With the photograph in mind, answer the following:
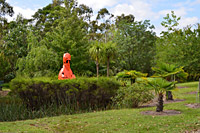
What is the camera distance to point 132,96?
10766 millimetres

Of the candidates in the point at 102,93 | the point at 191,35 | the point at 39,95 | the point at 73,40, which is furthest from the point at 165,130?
the point at 73,40

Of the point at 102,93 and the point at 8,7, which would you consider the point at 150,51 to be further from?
the point at 102,93

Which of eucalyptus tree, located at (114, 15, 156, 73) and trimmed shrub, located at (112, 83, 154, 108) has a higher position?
eucalyptus tree, located at (114, 15, 156, 73)

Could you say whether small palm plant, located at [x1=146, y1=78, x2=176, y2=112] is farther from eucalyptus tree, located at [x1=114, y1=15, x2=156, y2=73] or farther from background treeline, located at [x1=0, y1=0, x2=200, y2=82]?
eucalyptus tree, located at [x1=114, y1=15, x2=156, y2=73]

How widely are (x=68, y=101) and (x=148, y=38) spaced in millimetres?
25348

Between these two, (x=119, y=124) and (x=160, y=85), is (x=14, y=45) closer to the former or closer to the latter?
(x=160, y=85)

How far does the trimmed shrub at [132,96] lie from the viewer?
10.8m

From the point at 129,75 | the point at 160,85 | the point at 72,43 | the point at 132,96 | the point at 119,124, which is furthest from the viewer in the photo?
the point at 72,43

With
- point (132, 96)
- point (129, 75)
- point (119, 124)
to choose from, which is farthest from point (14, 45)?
point (119, 124)

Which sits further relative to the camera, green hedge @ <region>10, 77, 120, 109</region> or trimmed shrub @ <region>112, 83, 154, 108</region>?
trimmed shrub @ <region>112, 83, 154, 108</region>

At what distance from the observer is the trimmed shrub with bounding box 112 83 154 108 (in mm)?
10844

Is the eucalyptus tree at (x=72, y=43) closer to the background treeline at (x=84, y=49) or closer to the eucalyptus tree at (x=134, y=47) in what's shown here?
the background treeline at (x=84, y=49)

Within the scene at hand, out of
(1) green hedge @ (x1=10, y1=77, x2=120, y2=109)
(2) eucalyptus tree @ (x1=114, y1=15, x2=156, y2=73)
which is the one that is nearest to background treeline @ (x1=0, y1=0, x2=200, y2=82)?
(2) eucalyptus tree @ (x1=114, y1=15, x2=156, y2=73)

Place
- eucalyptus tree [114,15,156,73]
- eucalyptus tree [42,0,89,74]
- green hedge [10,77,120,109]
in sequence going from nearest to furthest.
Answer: green hedge [10,77,120,109] → eucalyptus tree [42,0,89,74] → eucalyptus tree [114,15,156,73]
